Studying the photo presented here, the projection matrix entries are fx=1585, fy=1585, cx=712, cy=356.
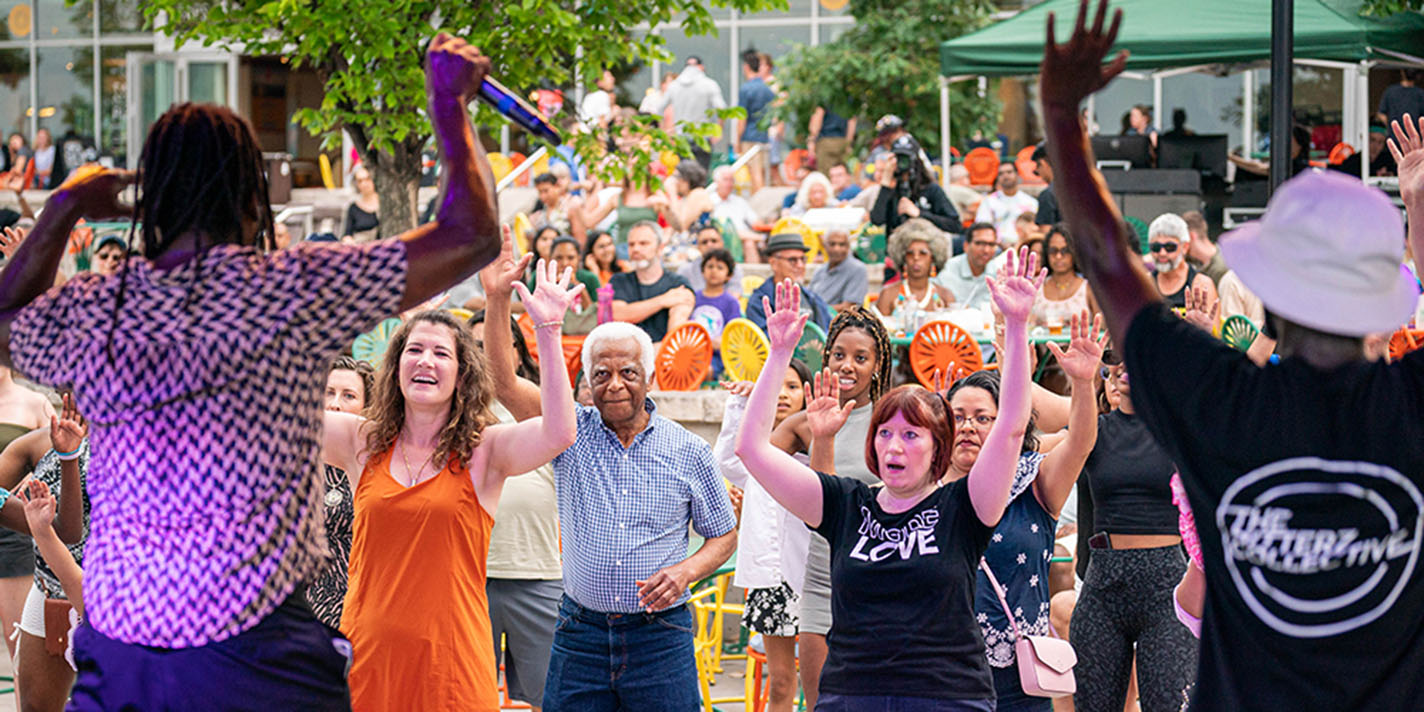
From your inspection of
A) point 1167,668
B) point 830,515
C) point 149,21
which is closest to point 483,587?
point 830,515

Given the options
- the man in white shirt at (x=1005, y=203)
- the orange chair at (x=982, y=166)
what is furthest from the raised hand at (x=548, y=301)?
the orange chair at (x=982, y=166)

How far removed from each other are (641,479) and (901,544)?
1.26 m

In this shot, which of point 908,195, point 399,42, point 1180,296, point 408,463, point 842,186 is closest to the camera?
point 408,463

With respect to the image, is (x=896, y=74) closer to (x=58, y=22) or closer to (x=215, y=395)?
(x=58, y=22)

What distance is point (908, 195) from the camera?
1340 centimetres

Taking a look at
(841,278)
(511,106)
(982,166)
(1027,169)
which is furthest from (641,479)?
(1027,169)

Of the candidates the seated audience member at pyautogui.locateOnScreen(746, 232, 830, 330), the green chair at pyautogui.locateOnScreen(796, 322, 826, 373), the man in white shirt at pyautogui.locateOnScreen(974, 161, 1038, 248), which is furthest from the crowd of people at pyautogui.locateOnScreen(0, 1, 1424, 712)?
the man in white shirt at pyautogui.locateOnScreen(974, 161, 1038, 248)

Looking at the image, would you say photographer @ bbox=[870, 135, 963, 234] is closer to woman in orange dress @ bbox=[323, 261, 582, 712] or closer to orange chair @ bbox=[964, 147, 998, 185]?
orange chair @ bbox=[964, 147, 998, 185]

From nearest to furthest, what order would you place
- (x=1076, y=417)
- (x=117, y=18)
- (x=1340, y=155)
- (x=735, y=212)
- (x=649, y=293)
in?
(x=1076, y=417)
(x=649, y=293)
(x=1340, y=155)
(x=735, y=212)
(x=117, y=18)

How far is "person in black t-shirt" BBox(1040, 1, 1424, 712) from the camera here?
2.56 metres

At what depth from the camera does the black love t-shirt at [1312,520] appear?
256 centimetres

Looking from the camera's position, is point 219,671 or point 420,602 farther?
point 420,602

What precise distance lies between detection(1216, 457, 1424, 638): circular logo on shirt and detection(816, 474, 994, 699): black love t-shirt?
1716 millimetres

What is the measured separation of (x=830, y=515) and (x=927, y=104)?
16.1 meters
